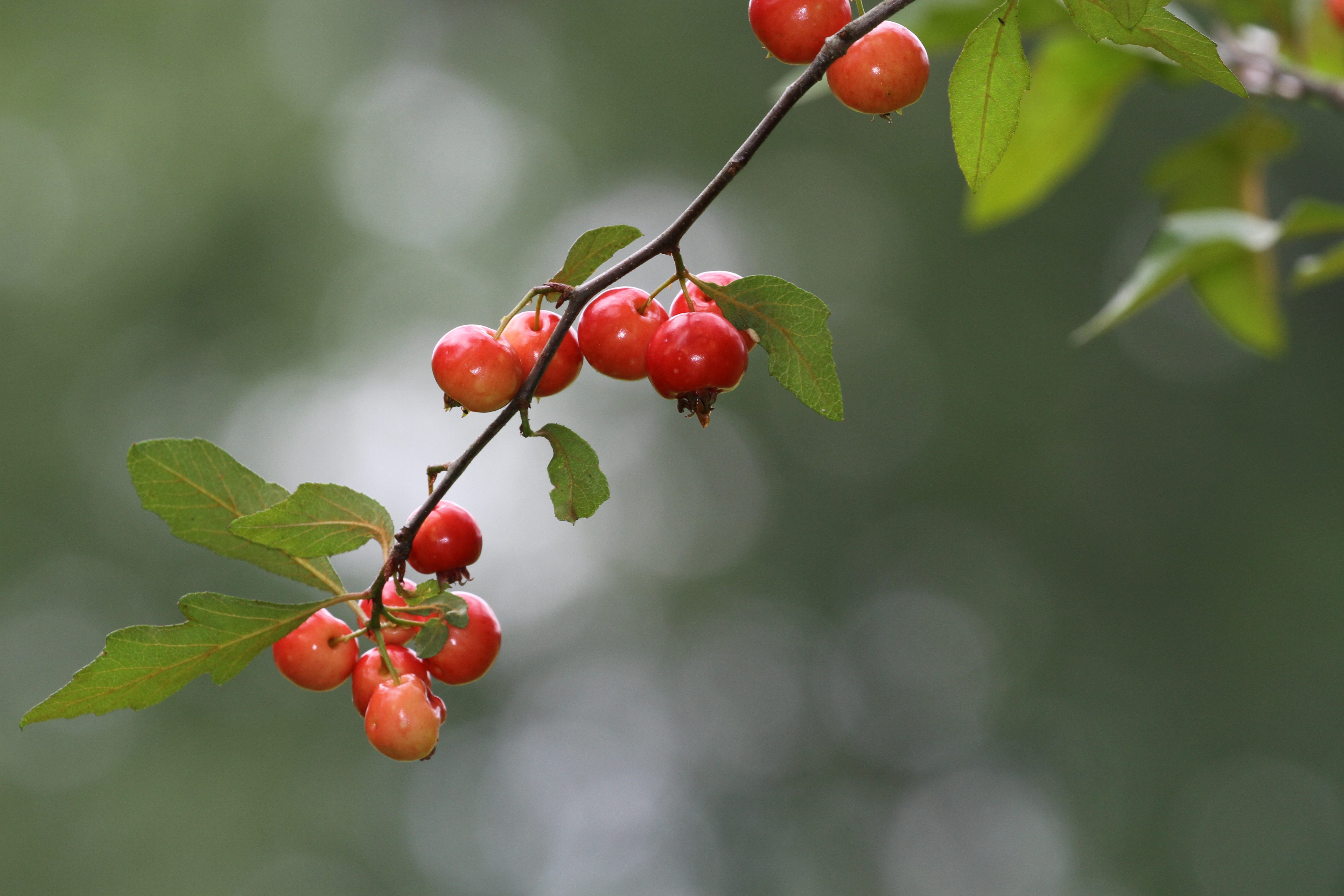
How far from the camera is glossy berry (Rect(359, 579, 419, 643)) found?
0.52 meters

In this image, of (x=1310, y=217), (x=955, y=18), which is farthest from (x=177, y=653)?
(x=1310, y=217)

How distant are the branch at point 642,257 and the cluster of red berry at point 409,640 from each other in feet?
0.12

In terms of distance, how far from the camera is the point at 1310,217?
1071 mm

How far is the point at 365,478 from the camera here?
6.95 metres

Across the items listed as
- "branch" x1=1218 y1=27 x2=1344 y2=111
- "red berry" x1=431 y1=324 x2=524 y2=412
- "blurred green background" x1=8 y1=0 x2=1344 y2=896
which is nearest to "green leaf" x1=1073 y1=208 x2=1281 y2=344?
"branch" x1=1218 y1=27 x2=1344 y2=111

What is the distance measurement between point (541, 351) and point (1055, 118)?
0.97 meters

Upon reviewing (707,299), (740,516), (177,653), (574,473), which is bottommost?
(740,516)

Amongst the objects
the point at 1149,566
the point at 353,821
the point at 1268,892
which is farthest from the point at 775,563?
the point at 1268,892

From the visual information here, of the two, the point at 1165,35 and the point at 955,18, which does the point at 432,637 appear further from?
the point at 955,18

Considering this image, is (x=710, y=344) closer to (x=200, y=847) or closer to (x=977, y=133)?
(x=977, y=133)

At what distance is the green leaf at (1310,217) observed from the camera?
1.05m

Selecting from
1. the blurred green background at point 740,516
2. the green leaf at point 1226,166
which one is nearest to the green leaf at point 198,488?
the green leaf at point 1226,166

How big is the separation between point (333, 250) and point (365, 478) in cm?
252

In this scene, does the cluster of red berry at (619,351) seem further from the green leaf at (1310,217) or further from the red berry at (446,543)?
the green leaf at (1310,217)
